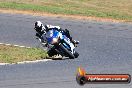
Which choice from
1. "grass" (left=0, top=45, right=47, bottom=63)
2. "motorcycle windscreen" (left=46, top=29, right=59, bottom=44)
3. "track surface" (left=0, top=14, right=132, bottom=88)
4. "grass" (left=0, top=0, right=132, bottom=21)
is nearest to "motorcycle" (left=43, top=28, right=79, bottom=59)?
"motorcycle windscreen" (left=46, top=29, right=59, bottom=44)

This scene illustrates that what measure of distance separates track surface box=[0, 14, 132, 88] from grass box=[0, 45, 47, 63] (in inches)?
38.8

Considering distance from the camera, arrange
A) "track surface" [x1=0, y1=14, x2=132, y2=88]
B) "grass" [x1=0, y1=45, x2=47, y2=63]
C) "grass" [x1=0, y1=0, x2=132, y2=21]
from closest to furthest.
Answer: "track surface" [x1=0, y1=14, x2=132, y2=88] < "grass" [x1=0, y1=45, x2=47, y2=63] < "grass" [x1=0, y1=0, x2=132, y2=21]

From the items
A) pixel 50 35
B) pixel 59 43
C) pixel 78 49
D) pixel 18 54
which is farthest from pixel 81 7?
pixel 50 35

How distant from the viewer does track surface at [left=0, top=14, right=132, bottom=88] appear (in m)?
13.2

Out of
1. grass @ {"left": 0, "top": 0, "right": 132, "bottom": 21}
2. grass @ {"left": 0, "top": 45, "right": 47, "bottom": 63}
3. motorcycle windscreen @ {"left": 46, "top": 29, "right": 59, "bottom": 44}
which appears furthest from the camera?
grass @ {"left": 0, "top": 0, "right": 132, "bottom": 21}

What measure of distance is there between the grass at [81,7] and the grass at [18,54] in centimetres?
1347

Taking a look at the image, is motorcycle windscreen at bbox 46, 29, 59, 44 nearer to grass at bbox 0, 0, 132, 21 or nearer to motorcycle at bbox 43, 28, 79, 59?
motorcycle at bbox 43, 28, 79, 59

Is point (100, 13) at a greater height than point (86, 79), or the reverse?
point (86, 79)

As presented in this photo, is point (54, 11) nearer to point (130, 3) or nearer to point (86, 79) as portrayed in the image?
point (130, 3)

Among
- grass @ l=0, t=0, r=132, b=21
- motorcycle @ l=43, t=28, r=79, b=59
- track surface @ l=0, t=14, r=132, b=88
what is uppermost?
motorcycle @ l=43, t=28, r=79, b=59

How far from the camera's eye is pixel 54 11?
107 ft

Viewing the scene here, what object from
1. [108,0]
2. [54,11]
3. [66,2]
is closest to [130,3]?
[108,0]

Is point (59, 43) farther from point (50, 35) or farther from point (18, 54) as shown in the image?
point (18, 54)

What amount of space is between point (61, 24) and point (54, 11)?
5001 millimetres
